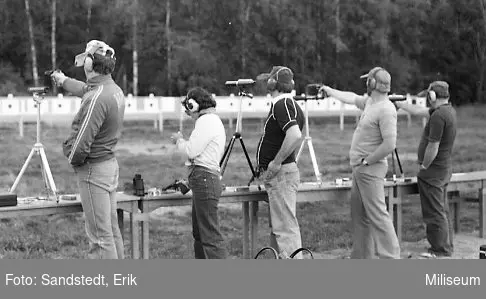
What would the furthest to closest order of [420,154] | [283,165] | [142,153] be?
1. [142,153]
2. [420,154]
3. [283,165]

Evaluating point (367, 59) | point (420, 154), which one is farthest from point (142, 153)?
point (367, 59)

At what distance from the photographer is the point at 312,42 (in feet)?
115

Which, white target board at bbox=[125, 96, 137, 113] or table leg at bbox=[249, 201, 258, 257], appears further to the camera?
white target board at bbox=[125, 96, 137, 113]

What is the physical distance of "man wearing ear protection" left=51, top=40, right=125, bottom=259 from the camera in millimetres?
5582

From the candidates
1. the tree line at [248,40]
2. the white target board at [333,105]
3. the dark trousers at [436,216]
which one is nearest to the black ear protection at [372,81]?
the dark trousers at [436,216]

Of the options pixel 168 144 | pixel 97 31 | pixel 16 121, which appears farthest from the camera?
pixel 97 31

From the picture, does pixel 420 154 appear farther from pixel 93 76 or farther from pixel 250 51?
pixel 250 51

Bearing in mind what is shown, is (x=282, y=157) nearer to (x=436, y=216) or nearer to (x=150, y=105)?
(x=436, y=216)

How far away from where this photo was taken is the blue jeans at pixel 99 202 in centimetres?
569

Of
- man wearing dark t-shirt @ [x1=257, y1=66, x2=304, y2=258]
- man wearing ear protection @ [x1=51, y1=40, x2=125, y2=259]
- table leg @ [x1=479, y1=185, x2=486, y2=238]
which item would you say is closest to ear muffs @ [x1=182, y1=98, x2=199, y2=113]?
man wearing ear protection @ [x1=51, y1=40, x2=125, y2=259]

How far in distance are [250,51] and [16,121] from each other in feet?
48.8

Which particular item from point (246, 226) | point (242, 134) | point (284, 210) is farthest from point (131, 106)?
point (284, 210)

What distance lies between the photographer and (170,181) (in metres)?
12.8

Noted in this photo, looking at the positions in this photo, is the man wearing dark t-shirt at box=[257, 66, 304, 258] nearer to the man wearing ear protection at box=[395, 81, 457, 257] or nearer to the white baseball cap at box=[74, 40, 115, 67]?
the white baseball cap at box=[74, 40, 115, 67]
